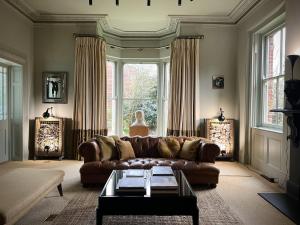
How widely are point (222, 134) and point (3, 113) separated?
14.8 ft

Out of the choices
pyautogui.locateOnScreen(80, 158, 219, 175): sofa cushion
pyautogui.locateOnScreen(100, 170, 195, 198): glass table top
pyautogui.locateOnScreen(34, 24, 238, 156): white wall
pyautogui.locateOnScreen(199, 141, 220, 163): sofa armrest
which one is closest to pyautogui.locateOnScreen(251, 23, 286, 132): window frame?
pyautogui.locateOnScreen(34, 24, 238, 156): white wall

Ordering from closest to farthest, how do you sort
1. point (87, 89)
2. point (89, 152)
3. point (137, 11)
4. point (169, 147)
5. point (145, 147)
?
point (89, 152), point (169, 147), point (145, 147), point (137, 11), point (87, 89)

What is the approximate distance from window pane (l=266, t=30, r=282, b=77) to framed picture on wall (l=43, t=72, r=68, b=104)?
4.19 m

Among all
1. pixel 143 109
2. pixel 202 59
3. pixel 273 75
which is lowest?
pixel 143 109

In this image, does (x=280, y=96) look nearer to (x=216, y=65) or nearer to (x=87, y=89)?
(x=216, y=65)

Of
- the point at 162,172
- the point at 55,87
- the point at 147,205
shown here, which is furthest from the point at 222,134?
the point at 147,205

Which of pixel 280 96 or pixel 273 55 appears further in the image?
pixel 273 55

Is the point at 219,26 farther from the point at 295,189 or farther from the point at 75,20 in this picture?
the point at 295,189

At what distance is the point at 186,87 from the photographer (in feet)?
20.9

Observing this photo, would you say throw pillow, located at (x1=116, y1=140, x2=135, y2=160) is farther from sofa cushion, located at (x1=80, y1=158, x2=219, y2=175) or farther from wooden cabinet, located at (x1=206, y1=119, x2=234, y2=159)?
wooden cabinet, located at (x1=206, y1=119, x2=234, y2=159)

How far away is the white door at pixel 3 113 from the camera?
18.8 feet

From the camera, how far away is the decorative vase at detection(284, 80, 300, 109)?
365 centimetres

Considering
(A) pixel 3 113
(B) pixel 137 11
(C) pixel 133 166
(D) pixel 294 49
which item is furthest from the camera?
(B) pixel 137 11

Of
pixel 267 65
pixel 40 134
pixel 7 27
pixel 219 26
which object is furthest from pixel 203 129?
pixel 7 27
